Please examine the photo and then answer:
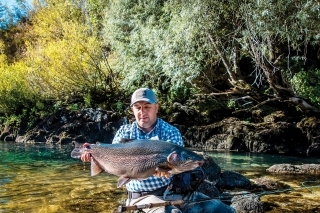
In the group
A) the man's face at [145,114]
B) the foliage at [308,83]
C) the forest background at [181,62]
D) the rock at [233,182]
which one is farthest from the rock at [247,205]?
the foliage at [308,83]

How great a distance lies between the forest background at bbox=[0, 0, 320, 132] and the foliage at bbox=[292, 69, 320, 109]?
0.04 meters

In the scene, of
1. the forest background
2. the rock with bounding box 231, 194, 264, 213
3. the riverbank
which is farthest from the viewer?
the riverbank

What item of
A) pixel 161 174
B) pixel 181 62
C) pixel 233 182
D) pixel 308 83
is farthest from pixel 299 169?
pixel 161 174

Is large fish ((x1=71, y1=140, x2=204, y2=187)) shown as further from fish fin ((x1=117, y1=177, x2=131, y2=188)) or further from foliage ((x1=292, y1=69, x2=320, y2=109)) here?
foliage ((x1=292, y1=69, x2=320, y2=109))

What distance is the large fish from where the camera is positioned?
385 centimetres

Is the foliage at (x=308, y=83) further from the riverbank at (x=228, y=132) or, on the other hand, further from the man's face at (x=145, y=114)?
the man's face at (x=145, y=114)

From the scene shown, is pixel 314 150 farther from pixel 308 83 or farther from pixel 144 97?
pixel 144 97

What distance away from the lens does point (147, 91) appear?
4445 millimetres

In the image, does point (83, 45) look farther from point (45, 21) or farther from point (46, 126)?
point (45, 21)

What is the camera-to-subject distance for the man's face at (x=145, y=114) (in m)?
4.45

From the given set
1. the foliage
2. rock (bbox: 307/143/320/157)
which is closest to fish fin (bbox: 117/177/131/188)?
the foliage

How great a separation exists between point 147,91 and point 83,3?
3503cm

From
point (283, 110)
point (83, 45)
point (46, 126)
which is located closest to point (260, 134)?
point (283, 110)

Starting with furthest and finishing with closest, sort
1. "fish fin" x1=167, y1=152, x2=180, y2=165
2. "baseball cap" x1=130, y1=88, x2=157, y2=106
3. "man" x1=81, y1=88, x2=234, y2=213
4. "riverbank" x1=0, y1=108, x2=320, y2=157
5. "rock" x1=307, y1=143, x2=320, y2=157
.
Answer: "riverbank" x1=0, y1=108, x2=320, y2=157 → "rock" x1=307, y1=143, x2=320, y2=157 → "baseball cap" x1=130, y1=88, x2=157, y2=106 → "man" x1=81, y1=88, x2=234, y2=213 → "fish fin" x1=167, y1=152, x2=180, y2=165
